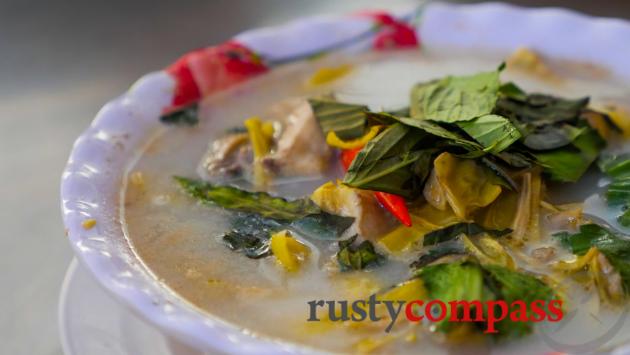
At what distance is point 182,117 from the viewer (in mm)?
1892

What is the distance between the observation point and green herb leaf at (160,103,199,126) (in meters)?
1.87

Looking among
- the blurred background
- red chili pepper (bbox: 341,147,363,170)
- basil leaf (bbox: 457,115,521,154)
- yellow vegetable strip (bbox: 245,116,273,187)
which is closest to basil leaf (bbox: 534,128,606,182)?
basil leaf (bbox: 457,115,521,154)

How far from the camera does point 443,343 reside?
1173 mm

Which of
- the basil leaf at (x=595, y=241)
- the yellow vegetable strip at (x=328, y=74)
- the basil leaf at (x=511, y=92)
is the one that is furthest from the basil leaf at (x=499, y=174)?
the yellow vegetable strip at (x=328, y=74)

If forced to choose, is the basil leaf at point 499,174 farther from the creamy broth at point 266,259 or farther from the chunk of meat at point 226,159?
the chunk of meat at point 226,159

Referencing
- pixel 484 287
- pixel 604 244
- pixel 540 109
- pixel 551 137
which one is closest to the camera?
pixel 484 287

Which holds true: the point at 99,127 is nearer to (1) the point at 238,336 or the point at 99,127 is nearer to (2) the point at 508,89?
(1) the point at 238,336

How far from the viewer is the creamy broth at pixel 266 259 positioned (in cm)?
120

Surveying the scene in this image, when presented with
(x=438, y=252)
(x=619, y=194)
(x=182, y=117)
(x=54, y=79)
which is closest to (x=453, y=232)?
(x=438, y=252)

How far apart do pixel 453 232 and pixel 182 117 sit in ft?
2.77

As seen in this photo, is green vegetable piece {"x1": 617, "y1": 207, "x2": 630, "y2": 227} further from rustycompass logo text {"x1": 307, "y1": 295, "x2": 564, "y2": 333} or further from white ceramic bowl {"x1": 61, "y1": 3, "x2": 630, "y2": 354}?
white ceramic bowl {"x1": 61, "y1": 3, "x2": 630, "y2": 354}

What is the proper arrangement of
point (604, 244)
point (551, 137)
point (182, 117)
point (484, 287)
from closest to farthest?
1. point (484, 287)
2. point (604, 244)
3. point (551, 137)
4. point (182, 117)

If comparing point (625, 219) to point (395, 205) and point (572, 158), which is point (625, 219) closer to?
point (572, 158)

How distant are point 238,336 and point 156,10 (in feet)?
8.49
